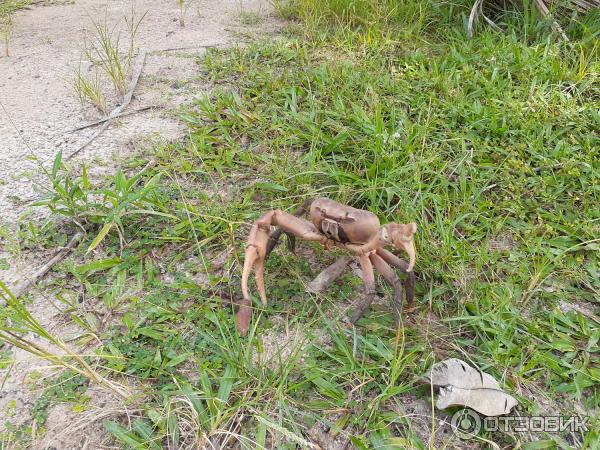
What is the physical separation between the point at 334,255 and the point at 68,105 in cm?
250

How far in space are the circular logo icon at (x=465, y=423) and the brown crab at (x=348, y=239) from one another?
0.45m

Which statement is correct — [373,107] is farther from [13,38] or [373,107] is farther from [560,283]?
[13,38]

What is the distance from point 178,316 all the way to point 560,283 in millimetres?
1879

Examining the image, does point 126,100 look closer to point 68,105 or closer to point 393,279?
point 68,105

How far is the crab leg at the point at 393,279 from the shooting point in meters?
2.09

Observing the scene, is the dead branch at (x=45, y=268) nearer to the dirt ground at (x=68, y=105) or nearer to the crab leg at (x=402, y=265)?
the dirt ground at (x=68, y=105)

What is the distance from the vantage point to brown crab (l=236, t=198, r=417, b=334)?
2021 mm

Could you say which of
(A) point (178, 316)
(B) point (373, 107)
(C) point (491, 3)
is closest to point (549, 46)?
(C) point (491, 3)

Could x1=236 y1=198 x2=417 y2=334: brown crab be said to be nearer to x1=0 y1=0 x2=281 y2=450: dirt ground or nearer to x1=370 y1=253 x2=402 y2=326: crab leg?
x1=370 y1=253 x2=402 y2=326: crab leg

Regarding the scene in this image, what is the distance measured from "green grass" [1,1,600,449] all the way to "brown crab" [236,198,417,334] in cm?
14

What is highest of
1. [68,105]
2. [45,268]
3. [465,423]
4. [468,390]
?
[68,105]

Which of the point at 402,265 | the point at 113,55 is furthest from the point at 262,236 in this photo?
the point at 113,55

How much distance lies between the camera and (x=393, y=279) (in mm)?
2096

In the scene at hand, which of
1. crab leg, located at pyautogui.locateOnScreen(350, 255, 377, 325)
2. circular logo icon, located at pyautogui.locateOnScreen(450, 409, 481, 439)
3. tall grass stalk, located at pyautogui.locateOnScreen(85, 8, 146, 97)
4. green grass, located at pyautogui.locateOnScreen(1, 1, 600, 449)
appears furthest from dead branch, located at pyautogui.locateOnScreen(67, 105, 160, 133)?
circular logo icon, located at pyautogui.locateOnScreen(450, 409, 481, 439)
